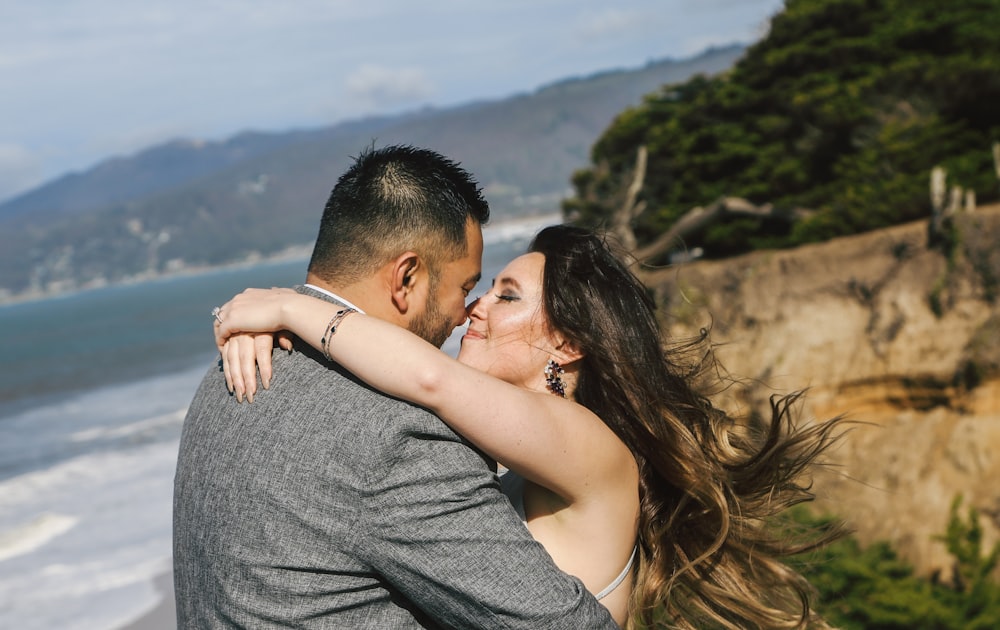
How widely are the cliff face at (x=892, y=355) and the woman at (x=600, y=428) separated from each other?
6.24m

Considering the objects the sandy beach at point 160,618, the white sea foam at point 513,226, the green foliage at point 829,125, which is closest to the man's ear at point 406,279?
the sandy beach at point 160,618

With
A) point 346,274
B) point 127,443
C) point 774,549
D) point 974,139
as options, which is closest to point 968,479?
point 974,139

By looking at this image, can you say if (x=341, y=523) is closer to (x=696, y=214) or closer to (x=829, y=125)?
(x=696, y=214)

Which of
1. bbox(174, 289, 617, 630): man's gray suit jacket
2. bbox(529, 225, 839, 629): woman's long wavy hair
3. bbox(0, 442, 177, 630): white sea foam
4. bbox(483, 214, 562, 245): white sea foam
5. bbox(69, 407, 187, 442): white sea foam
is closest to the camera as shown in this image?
bbox(174, 289, 617, 630): man's gray suit jacket

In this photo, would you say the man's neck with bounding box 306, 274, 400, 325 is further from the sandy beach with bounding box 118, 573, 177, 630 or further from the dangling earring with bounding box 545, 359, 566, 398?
the sandy beach with bounding box 118, 573, 177, 630

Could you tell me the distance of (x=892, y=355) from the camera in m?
11.8

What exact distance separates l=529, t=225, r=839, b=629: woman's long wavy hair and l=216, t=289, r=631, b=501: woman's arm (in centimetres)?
49

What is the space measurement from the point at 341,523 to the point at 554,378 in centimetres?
125

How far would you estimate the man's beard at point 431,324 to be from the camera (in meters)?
2.56

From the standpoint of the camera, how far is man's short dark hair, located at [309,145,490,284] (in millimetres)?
2486

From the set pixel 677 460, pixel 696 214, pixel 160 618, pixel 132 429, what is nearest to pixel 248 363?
pixel 677 460

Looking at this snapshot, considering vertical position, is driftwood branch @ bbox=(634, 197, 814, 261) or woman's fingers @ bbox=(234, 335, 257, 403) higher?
woman's fingers @ bbox=(234, 335, 257, 403)

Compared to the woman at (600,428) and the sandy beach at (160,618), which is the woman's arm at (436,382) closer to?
the woman at (600,428)

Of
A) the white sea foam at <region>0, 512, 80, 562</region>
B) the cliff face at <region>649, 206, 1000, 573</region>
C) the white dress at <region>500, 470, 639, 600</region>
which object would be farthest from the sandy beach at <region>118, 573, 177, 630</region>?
the white dress at <region>500, 470, 639, 600</region>
